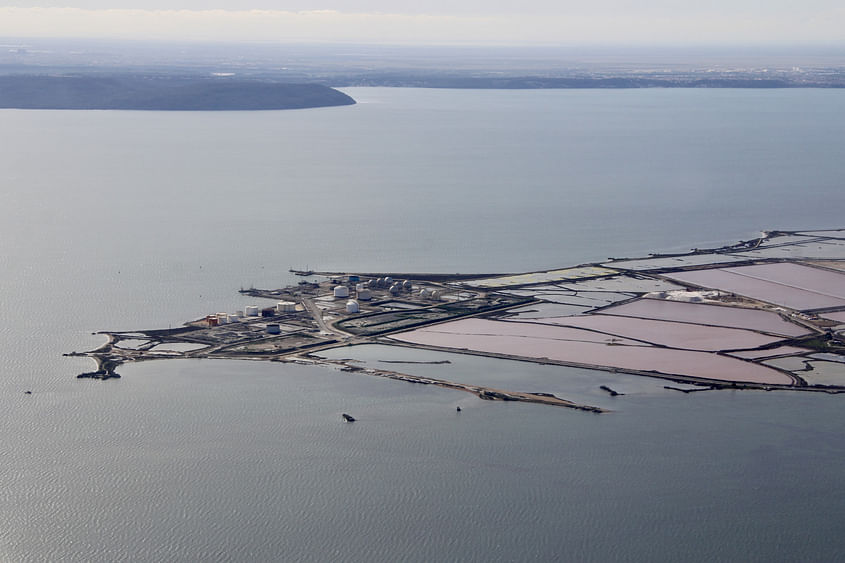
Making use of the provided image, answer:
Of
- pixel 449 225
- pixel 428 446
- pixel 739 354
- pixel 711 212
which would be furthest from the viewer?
pixel 711 212

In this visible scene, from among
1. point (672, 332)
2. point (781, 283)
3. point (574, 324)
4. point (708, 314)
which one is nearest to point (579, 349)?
point (574, 324)

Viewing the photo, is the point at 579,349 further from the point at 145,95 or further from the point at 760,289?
the point at 145,95

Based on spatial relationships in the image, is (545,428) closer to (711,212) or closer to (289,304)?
(289,304)

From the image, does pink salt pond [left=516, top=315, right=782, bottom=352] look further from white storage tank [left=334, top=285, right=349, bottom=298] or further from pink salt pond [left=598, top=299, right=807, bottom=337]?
white storage tank [left=334, top=285, right=349, bottom=298]

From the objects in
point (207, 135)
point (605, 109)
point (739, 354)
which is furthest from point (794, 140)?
point (739, 354)

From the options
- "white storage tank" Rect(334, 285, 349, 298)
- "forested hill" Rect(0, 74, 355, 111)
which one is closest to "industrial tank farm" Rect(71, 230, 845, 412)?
"white storage tank" Rect(334, 285, 349, 298)
